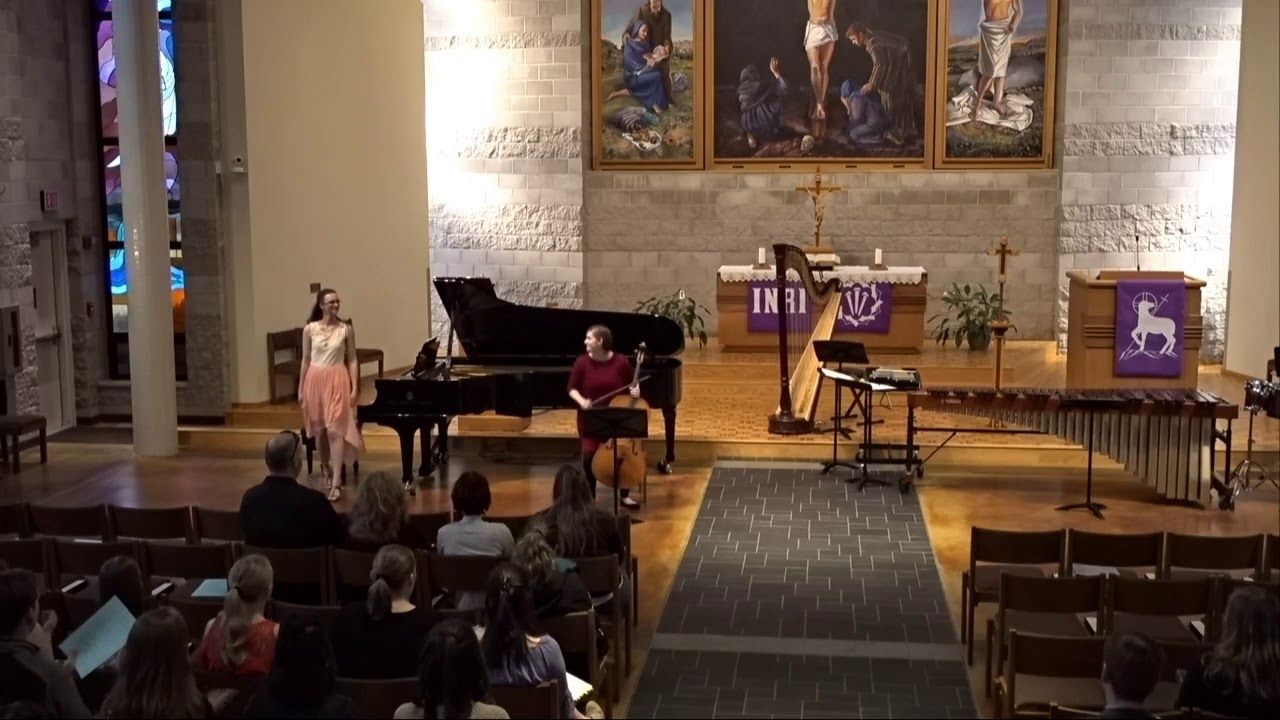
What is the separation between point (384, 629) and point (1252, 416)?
7651 millimetres

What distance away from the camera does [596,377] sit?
10.1 m

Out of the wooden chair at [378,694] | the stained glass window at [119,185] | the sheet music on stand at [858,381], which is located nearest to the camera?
the wooden chair at [378,694]

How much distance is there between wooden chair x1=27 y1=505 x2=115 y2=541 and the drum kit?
7.64 metres

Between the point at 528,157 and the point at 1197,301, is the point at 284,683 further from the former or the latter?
the point at 528,157

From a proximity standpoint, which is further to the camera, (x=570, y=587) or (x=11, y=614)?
(x=570, y=587)

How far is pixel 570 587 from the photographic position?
612 cm

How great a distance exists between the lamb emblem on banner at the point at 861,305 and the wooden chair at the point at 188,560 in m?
10.3

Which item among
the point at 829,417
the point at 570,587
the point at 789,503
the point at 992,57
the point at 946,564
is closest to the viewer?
the point at 570,587

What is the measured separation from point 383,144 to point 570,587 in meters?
10.9

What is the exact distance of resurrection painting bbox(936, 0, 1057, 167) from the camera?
1709 cm

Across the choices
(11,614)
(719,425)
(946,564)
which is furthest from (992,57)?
(11,614)

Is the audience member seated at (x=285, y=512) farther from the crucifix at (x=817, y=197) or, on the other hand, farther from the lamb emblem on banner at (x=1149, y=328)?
the crucifix at (x=817, y=197)

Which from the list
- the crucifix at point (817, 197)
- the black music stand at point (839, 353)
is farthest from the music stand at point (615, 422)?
the crucifix at point (817, 197)

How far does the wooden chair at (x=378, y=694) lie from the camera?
4863 mm
